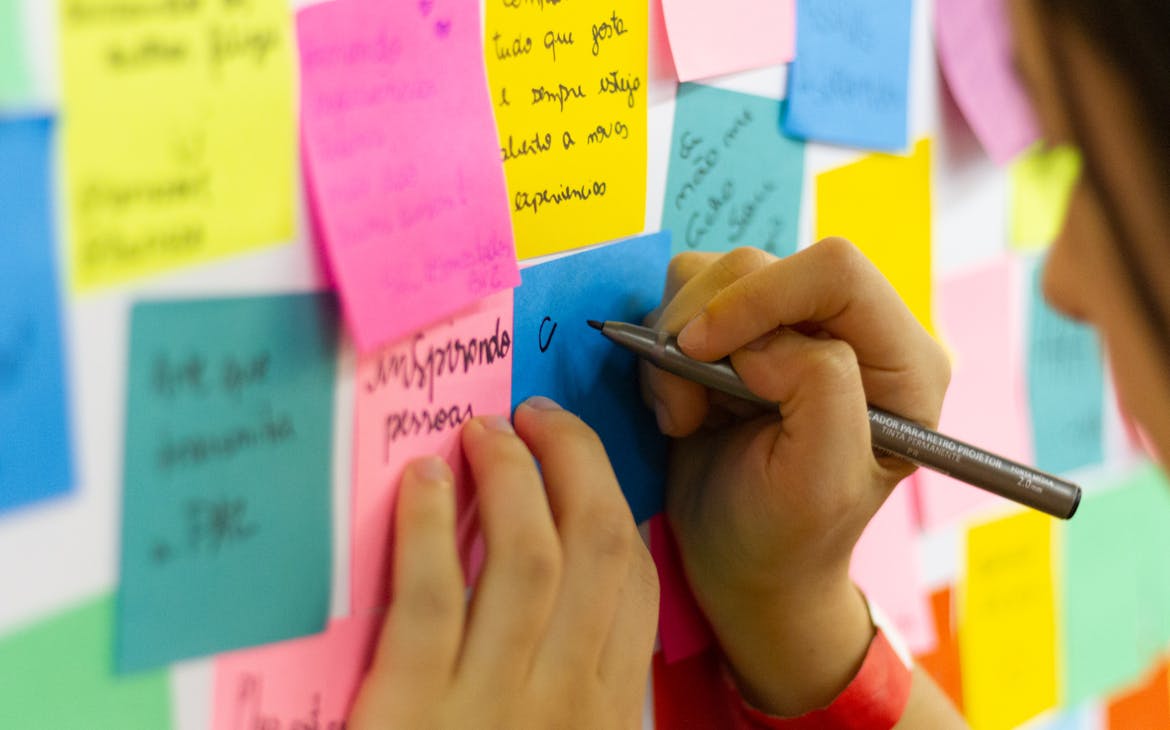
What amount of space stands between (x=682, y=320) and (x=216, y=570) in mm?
240

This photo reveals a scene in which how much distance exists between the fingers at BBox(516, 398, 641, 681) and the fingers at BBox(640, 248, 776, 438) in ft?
0.19

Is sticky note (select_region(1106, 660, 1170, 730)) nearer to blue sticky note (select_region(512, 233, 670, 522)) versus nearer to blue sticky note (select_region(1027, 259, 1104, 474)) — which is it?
blue sticky note (select_region(1027, 259, 1104, 474))

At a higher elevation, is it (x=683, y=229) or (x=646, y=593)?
(x=683, y=229)

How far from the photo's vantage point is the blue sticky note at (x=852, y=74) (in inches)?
24.8

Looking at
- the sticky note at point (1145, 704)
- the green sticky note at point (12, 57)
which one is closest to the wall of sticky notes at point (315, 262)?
the green sticky note at point (12, 57)

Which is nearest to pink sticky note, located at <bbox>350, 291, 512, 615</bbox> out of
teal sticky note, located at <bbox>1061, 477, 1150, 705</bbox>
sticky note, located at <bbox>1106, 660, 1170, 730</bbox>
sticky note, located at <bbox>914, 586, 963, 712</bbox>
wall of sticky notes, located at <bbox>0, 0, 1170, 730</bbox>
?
wall of sticky notes, located at <bbox>0, 0, 1170, 730</bbox>

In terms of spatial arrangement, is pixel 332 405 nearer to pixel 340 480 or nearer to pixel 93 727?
pixel 340 480

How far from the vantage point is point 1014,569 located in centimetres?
86

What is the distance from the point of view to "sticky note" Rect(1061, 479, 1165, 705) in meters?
0.92

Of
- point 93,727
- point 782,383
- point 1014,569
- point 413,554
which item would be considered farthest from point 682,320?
point 1014,569

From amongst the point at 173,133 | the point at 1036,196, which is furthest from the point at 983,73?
the point at 173,133

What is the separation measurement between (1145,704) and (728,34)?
790 millimetres

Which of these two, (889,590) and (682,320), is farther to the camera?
(889,590)

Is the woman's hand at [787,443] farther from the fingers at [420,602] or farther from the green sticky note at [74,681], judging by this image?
the green sticky note at [74,681]
